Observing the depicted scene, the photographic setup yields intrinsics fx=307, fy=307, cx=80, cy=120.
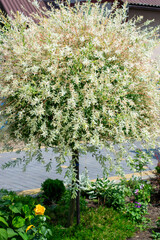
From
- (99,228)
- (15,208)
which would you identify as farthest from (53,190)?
(15,208)

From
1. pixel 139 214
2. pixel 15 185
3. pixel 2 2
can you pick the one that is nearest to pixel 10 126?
pixel 139 214

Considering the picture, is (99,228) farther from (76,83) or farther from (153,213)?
(76,83)

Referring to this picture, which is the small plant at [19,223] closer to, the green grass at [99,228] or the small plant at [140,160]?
the green grass at [99,228]

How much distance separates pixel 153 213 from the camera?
17.8 feet

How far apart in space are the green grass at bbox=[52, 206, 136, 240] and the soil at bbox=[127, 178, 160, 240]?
14cm

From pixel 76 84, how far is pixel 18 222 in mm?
1666

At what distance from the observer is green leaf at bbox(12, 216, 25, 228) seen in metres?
3.35

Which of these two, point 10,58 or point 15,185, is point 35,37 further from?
point 15,185

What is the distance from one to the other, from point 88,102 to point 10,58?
3.70 feet

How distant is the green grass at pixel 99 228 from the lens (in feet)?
14.1

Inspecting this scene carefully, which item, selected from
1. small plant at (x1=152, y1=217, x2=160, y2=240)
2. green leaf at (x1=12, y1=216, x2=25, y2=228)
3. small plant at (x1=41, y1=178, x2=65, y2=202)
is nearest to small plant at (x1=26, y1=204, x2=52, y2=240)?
green leaf at (x1=12, y1=216, x2=25, y2=228)

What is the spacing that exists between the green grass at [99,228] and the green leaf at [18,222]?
95 centimetres

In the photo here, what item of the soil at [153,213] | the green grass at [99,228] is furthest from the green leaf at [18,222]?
the soil at [153,213]

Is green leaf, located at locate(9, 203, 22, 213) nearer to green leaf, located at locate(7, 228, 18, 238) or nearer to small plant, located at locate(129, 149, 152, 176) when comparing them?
green leaf, located at locate(7, 228, 18, 238)
